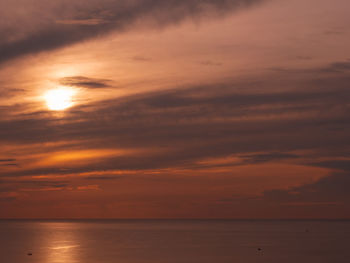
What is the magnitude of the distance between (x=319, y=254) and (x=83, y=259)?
57190mm

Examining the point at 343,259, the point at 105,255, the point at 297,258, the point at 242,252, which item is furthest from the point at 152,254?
the point at 343,259

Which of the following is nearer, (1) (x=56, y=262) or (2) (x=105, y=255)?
(1) (x=56, y=262)

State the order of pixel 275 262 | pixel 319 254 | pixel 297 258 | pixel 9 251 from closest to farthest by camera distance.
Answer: pixel 275 262, pixel 297 258, pixel 319 254, pixel 9 251

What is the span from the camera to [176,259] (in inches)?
4572

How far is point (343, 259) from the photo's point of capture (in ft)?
389

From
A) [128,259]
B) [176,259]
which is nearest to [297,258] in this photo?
[176,259]

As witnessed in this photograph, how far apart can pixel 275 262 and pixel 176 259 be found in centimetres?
2130

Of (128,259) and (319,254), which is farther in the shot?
(319,254)

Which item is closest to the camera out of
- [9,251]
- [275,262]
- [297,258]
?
[275,262]

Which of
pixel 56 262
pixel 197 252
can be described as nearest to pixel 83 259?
pixel 56 262

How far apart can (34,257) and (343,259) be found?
234ft

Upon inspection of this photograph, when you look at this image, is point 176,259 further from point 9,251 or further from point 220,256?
point 9,251

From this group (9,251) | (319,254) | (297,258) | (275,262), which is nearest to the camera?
(275,262)

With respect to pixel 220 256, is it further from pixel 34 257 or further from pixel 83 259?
pixel 34 257
